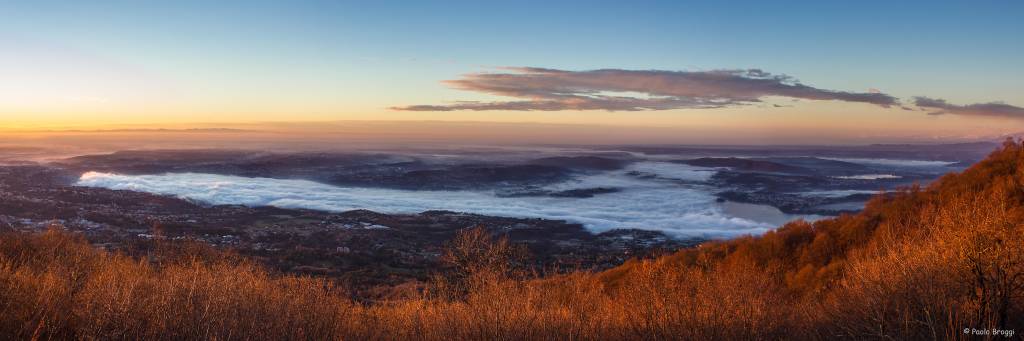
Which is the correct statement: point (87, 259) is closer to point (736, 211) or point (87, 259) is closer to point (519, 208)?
point (519, 208)

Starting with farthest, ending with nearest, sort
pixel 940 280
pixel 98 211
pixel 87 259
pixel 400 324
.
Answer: pixel 98 211, pixel 87 259, pixel 400 324, pixel 940 280

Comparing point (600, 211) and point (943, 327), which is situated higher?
point (943, 327)

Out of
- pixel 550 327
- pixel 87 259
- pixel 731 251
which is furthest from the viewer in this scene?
pixel 731 251

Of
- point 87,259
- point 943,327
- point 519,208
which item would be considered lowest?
point 519,208

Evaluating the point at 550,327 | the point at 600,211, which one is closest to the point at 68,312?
the point at 550,327

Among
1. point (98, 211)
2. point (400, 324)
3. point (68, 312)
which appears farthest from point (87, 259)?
point (98, 211)

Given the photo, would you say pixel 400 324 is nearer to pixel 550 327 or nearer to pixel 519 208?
pixel 550 327

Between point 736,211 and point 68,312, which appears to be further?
point 736,211

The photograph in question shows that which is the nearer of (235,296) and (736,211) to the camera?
(235,296)

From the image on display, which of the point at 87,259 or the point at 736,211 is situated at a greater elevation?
the point at 87,259
